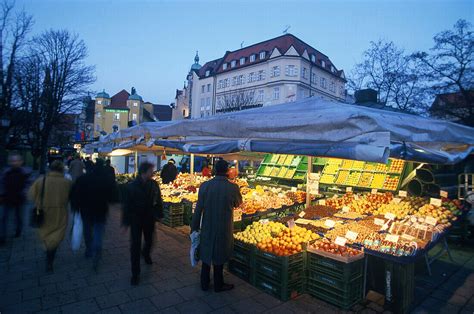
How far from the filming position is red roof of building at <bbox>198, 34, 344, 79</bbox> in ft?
142

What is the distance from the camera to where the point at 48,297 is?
371 cm

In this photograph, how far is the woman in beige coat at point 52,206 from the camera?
4.58 metres

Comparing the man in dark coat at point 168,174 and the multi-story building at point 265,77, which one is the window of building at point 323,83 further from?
the man in dark coat at point 168,174

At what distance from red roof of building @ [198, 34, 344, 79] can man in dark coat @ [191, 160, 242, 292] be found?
42.0 meters

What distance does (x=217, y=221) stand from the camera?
3920mm

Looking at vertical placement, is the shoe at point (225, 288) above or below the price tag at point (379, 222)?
below

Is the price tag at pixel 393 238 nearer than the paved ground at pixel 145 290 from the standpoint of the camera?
No

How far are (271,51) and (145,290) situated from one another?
1751 inches

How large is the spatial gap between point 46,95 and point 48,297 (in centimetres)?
2434

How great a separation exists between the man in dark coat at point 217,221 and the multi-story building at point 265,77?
1303 inches

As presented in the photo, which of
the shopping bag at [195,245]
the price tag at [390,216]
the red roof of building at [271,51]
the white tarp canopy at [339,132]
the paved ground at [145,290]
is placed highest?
the red roof of building at [271,51]

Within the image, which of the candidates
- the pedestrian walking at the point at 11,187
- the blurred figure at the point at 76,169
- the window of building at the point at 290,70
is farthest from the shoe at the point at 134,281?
the window of building at the point at 290,70

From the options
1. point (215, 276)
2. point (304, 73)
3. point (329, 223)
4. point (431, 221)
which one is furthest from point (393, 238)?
point (304, 73)

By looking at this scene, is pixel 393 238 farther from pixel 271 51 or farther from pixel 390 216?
pixel 271 51
